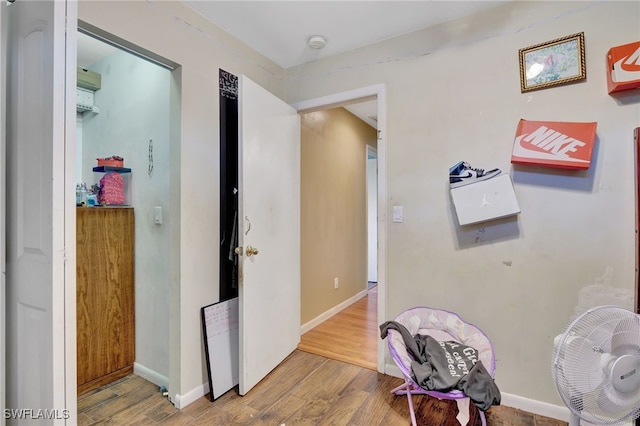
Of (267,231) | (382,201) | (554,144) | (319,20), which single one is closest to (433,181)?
(382,201)

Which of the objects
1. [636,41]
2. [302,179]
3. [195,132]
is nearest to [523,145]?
[636,41]

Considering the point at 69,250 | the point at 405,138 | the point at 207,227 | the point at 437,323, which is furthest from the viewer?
the point at 405,138

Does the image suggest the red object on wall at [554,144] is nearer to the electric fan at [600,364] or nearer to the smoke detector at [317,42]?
the electric fan at [600,364]

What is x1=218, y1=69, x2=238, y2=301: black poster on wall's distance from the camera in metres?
A: 2.05

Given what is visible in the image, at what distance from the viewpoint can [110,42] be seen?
153 cm

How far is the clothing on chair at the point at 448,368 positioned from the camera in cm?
137

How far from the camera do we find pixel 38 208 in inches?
39.6

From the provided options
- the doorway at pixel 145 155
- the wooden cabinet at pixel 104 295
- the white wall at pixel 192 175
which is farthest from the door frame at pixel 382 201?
the wooden cabinet at pixel 104 295

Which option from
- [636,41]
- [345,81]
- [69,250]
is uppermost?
[345,81]

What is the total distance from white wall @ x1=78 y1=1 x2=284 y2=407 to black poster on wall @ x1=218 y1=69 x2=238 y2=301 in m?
0.05

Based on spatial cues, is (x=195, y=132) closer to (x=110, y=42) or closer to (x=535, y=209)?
(x=110, y=42)

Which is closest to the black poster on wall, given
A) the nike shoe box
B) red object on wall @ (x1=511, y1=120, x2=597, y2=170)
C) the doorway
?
the doorway

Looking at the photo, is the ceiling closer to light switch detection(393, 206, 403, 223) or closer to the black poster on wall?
the black poster on wall

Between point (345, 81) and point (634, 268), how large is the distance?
205cm
